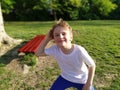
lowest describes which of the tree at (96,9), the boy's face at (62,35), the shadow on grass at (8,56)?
the tree at (96,9)

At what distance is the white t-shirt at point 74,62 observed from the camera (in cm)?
411

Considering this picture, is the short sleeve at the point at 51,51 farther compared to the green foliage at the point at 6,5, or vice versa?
the green foliage at the point at 6,5

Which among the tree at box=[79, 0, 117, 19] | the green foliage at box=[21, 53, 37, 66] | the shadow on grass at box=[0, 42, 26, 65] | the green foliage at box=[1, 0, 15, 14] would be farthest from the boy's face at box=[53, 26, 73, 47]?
the tree at box=[79, 0, 117, 19]

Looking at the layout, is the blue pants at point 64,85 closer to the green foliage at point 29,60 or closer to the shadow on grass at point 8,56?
the green foliage at point 29,60

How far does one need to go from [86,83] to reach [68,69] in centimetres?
31

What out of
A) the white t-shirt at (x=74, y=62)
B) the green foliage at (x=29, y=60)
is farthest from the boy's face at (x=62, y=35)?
the green foliage at (x=29, y=60)

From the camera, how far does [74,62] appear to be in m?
4.14

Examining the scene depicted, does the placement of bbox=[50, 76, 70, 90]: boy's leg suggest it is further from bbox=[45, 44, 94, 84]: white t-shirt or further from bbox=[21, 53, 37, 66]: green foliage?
bbox=[21, 53, 37, 66]: green foliage

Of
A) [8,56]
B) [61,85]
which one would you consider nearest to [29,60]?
[8,56]

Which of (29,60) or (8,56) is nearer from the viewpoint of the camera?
(29,60)

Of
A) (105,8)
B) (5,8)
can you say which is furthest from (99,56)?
(105,8)

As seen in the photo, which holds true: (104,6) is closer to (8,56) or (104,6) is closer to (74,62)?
(8,56)

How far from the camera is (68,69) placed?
13.9ft

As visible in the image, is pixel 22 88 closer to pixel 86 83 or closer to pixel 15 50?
pixel 15 50
